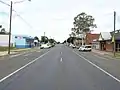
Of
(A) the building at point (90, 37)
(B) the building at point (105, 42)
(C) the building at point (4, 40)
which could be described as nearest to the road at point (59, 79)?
(B) the building at point (105, 42)

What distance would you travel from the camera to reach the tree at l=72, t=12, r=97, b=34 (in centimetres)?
11388

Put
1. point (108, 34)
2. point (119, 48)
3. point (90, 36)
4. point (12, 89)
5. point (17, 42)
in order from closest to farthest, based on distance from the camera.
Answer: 1. point (12, 89)
2. point (119, 48)
3. point (108, 34)
4. point (17, 42)
5. point (90, 36)

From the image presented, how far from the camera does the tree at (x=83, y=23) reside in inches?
4483

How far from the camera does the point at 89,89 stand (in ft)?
34.2

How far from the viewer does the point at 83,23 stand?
114000 mm

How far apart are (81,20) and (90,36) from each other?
996 centimetres

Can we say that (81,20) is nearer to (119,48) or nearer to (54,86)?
(119,48)

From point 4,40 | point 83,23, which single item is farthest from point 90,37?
point 4,40

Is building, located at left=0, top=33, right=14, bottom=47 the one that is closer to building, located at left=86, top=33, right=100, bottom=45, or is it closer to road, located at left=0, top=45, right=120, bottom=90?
building, located at left=86, top=33, right=100, bottom=45

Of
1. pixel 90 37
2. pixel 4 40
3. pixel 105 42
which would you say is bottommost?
pixel 105 42

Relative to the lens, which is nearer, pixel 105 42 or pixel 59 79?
pixel 59 79

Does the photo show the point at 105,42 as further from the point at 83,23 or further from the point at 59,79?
the point at 59,79

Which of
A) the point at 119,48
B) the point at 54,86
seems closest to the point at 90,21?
the point at 119,48

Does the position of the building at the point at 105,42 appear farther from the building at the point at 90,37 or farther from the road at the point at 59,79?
the road at the point at 59,79
